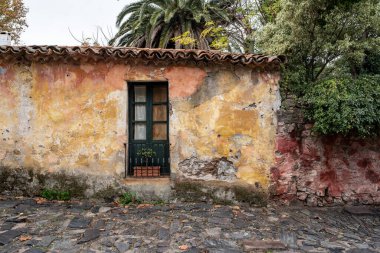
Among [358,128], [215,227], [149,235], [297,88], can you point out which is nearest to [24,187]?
[149,235]

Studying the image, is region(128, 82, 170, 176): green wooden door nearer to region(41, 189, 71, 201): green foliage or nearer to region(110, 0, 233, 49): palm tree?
region(41, 189, 71, 201): green foliage

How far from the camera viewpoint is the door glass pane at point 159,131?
260 inches

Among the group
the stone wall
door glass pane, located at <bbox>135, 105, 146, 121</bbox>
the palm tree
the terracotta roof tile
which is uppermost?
the palm tree

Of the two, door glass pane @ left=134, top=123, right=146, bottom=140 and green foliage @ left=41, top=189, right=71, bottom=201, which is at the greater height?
door glass pane @ left=134, top=123, right=146, bottom=140

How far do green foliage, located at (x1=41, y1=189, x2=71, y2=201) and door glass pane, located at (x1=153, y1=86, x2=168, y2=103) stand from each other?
8.33 ft

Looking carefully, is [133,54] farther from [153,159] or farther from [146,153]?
[153,159]

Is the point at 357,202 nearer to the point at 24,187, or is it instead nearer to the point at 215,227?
the point at 215,227

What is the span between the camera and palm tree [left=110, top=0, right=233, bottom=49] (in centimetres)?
1147

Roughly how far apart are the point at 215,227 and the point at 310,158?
241cm

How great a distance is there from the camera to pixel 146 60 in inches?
243

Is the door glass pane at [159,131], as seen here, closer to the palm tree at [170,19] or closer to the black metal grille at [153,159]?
the black metal grille at [153,159]

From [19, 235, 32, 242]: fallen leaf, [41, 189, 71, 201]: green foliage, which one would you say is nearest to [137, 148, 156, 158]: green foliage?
[41, 189, 71, 201]: green foliage

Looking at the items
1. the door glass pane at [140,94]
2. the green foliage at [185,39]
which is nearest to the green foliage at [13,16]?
the green foliage at [185,39]

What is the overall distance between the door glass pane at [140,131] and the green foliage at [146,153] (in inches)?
10.9
